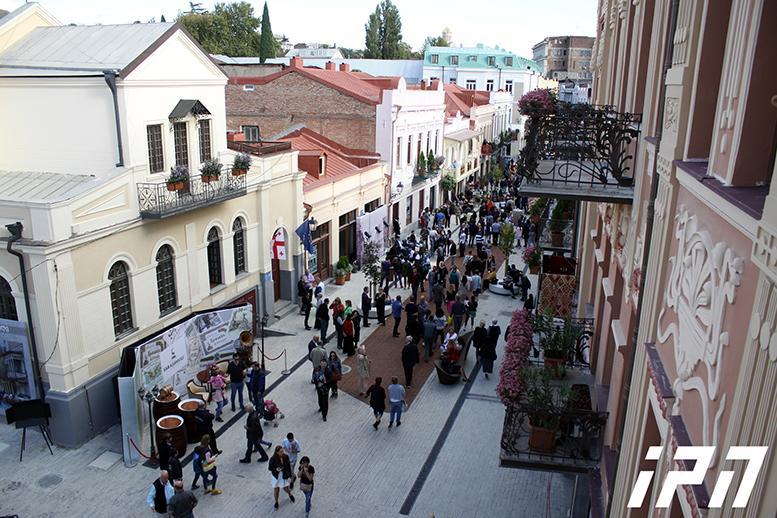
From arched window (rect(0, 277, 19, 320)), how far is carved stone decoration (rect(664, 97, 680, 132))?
42.5 ft

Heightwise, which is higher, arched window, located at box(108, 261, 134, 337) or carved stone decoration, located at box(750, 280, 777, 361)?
carved stone decoration, located at box(750, 280, 777, 361)

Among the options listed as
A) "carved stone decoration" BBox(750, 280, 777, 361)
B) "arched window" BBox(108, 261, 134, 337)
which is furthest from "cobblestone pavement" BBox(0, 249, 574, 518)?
"carved stone decoration" BBox(750, 280, 777, 361)

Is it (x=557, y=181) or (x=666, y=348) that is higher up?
(x=557, y=181)

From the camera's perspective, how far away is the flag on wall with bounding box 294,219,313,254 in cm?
2145

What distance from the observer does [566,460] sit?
27.8ft

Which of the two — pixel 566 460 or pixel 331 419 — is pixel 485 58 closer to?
pixel 331 419

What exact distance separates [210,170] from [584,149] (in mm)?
11146

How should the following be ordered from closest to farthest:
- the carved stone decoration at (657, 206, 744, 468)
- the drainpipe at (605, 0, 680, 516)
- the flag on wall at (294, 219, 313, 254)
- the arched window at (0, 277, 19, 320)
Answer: the carved stone decoration at (657, 206, 744, 468)
the drainpipe at (605, 0, 680, 516)
the arched window at (0, 277, 19, 320)
the flag on wall at (294, 219, 313, 254)

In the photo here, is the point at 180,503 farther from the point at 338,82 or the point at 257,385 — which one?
the point at 338,82

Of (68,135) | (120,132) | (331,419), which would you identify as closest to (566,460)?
(331,419)

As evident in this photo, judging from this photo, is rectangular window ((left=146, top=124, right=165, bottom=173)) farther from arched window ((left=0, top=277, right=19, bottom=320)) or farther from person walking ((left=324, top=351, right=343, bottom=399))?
person walking ((left=324, top=351, right=343, bottom=399))

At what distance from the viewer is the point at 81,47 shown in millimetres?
15125

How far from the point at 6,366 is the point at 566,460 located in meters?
11.8

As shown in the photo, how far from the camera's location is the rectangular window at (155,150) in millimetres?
15109
